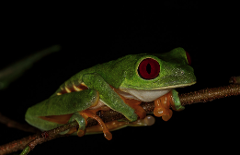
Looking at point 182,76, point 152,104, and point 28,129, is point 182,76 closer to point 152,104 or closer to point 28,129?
point 152,104

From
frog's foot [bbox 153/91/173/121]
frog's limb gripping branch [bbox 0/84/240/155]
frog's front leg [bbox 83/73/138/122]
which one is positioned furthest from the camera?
frog's foot [bbox 153/91/173/121]

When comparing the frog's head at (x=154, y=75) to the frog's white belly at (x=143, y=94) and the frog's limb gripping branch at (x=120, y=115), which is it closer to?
the frog's white belly at (x=143, y=94)

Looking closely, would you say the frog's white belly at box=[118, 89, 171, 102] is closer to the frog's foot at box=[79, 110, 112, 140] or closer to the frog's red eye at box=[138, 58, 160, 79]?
the frog's red eye at box=[138, 58, 160, 79]

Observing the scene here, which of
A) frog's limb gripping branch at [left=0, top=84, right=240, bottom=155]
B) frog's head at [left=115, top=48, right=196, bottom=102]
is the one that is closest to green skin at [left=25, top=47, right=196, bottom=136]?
frog's head at [left=115, top=48, right=196, bottom=102]

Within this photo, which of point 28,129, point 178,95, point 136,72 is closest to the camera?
point 136,72

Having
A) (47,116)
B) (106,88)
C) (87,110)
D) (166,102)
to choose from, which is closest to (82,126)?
(87,110)

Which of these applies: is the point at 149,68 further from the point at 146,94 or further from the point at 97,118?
the point at 97,118
